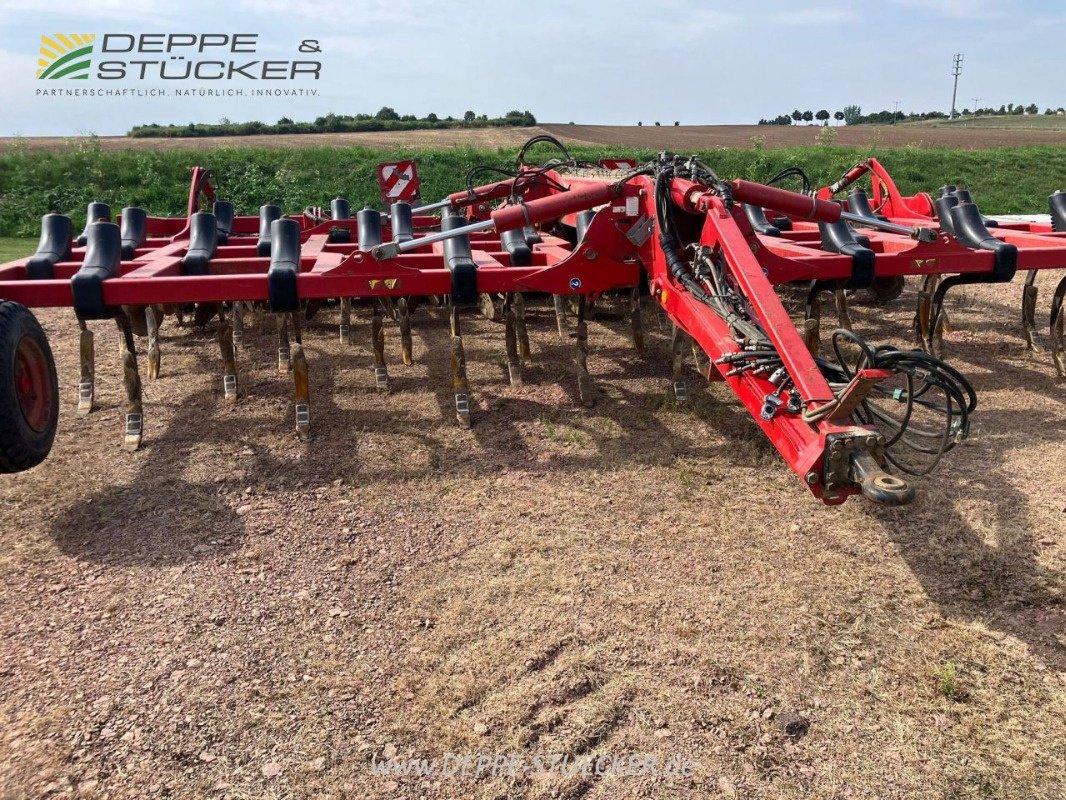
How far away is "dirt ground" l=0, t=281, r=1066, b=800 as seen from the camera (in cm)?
204

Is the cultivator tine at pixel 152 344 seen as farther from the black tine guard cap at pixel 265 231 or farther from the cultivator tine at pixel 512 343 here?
the cultivator tine at pixel 512 343

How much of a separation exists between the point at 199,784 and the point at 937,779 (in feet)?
5.94

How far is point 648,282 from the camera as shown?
4516mm

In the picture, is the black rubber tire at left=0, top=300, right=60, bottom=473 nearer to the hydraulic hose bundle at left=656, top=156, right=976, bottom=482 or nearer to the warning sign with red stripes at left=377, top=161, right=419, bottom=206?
the hydraulic hose bundle at left=656, top=156, right=976, bottom=482

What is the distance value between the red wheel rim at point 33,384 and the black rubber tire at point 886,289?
258 inches

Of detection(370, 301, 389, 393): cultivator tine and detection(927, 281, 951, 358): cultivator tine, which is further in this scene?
detection(927, 281, 951, 358): cultivator tine

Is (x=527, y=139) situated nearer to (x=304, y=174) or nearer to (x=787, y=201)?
(x=304, y=174)

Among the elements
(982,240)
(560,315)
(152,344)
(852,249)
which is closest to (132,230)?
(152,344)

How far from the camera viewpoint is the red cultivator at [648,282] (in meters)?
2.65

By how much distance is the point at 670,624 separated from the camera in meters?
2.57

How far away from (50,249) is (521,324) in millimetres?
2725

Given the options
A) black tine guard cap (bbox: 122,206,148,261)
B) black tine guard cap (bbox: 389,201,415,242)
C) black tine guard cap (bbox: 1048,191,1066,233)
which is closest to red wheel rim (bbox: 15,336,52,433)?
black tine guard cap (bbox: 122,206,148,261)

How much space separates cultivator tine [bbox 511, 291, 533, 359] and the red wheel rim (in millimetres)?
2447

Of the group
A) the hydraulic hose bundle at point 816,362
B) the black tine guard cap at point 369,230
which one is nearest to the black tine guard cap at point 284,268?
the black tine guard cap at point 369,230
